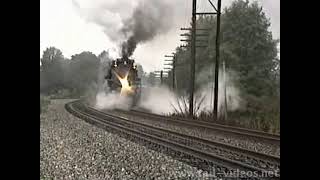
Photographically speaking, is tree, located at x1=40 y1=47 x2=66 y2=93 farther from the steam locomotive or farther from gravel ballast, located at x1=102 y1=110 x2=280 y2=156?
gravel ballast, located at x1=102 y1=110 x2=280 y2=156

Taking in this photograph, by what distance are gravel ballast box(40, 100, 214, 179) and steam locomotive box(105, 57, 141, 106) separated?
1418 centimetres

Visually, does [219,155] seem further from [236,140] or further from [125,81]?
[125,81]

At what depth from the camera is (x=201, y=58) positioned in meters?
29.0

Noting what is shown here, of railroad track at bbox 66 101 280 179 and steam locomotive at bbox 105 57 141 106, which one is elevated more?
steam locomotive at bbox 105 57 141 106

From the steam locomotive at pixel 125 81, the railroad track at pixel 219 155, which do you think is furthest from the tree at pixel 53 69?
the railroad track at pixel 219 155

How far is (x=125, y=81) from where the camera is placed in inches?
1010

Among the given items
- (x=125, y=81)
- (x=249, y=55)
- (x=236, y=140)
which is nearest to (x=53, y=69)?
(x=125, y=81)

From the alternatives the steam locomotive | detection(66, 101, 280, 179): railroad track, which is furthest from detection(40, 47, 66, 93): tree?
detection(66, 101, 280, 179): railroad track

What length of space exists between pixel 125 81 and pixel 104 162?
1792 cm

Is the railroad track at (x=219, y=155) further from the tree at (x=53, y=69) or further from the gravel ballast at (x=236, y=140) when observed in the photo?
the tree at (x=53, y=69)

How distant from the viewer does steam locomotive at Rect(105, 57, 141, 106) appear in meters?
25.7
